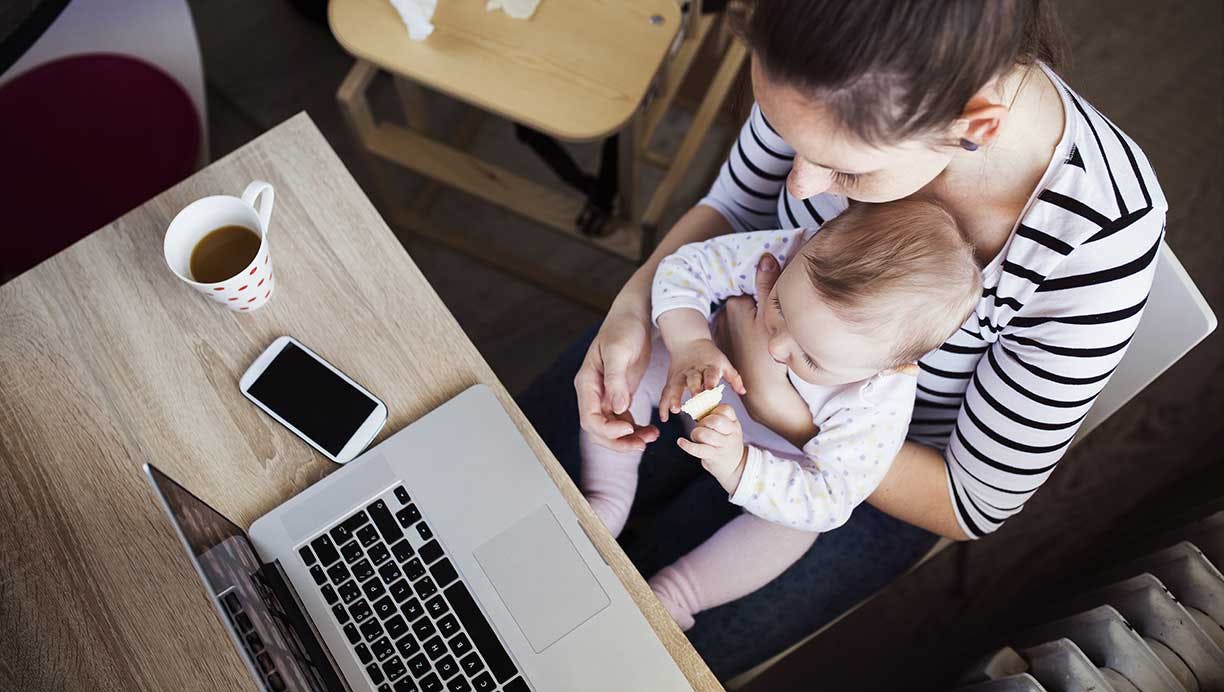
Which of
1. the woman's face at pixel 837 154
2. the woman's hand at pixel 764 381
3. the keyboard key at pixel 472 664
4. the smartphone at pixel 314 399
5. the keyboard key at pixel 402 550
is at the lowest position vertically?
the keyboard key at pixel 472 664

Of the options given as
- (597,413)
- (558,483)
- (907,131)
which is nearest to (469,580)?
(558,483)

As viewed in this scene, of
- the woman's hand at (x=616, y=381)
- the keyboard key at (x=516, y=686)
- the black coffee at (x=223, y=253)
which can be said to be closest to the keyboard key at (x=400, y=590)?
the keyboard key at (x=516, y=686)

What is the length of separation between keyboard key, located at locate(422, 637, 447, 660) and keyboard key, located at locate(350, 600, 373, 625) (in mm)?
68

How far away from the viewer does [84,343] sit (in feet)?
2.94

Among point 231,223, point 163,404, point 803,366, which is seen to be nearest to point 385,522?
point 163,404

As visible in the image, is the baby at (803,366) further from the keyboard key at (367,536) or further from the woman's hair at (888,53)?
the keyboard key at (367,536)

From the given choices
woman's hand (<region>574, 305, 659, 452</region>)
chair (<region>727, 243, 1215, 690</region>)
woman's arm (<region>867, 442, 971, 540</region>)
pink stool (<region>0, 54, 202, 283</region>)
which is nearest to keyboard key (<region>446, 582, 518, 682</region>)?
woman's hand (<region>574, 305, 659, 452</region>)

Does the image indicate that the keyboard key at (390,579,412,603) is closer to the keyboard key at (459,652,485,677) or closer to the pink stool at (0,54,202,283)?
the keyboard key at (459,652,485,677)

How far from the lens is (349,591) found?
2.70 ft

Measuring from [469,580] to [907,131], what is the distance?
59 cm

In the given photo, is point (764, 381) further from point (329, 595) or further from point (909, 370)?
point (329, 595)

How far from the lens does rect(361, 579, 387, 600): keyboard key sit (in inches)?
32.4

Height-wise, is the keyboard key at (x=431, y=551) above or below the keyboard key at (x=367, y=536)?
above

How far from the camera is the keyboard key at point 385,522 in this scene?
0.84 m
